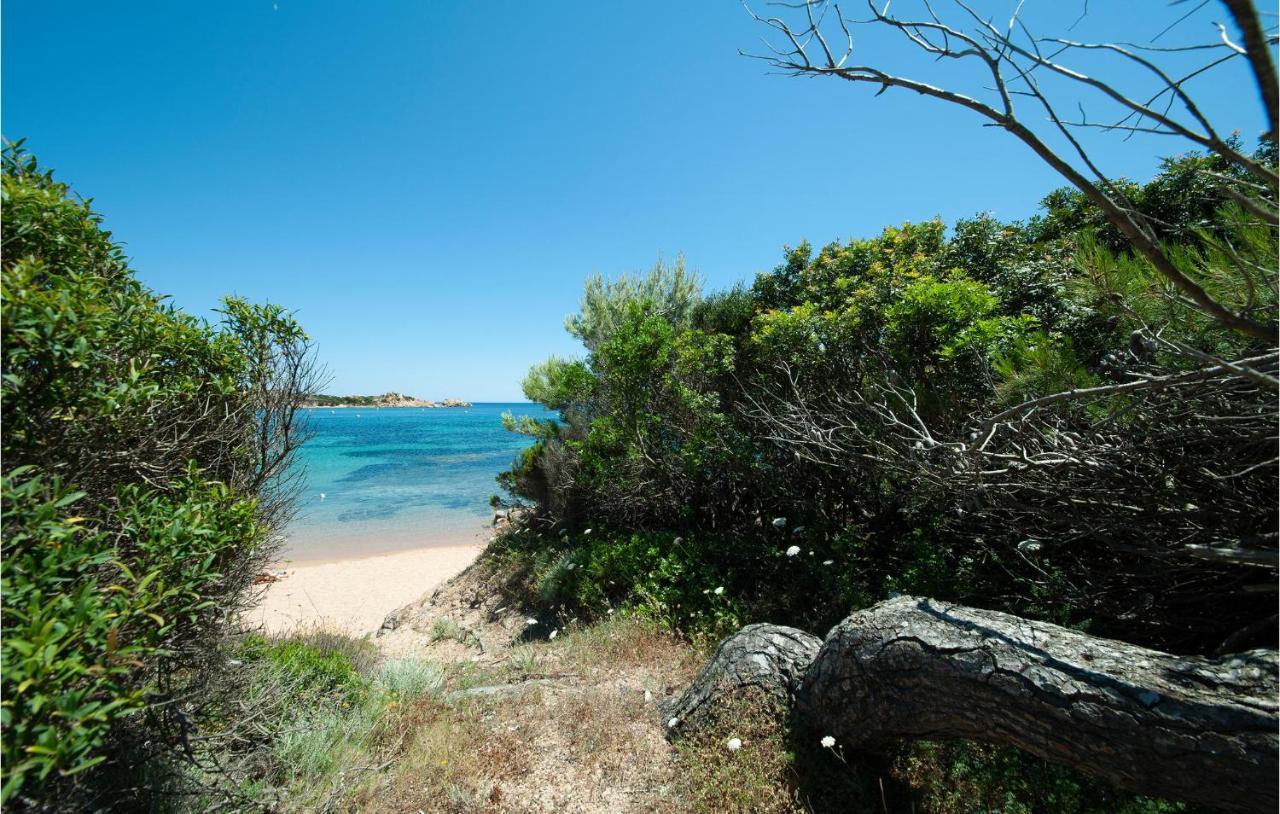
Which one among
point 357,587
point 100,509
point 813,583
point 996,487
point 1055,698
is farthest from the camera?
point 357,587

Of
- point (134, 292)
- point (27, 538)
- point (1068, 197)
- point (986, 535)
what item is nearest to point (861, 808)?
point (986, 535)

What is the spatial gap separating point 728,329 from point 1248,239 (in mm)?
6784

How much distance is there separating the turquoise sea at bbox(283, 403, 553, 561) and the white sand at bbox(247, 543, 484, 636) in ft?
3.49

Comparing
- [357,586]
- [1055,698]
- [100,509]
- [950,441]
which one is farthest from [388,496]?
[1055,698]

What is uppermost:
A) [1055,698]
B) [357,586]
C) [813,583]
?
[1055,698]

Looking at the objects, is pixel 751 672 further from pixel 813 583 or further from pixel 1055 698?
pixel 813 583

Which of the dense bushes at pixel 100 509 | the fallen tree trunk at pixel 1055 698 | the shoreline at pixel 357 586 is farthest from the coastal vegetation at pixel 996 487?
the shoreline at pixel 357 586

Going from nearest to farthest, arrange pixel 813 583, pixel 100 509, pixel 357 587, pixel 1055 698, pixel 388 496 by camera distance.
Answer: pixel 1055 698 → pixel 100 509 → pixel 813 583 → pixel 357 587 → pixel 388 496

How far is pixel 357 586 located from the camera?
1094cm

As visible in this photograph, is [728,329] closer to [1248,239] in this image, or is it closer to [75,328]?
[1248,239]

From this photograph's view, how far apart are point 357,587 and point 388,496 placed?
11508 mm

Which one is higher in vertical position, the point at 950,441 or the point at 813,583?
the point at 950,441

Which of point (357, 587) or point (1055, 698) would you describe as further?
point (357, 587)

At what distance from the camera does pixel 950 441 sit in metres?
3.26
